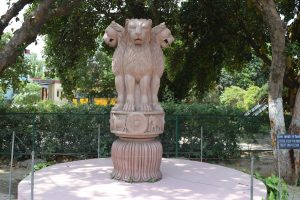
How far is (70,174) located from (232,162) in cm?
753

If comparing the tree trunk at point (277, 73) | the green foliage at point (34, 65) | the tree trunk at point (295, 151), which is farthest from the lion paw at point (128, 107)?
the green foliage at point (34, 65)

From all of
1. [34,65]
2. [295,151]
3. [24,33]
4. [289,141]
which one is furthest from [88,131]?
[34,65]

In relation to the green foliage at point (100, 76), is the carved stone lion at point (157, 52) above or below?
below

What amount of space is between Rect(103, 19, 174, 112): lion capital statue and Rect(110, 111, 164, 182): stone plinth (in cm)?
20

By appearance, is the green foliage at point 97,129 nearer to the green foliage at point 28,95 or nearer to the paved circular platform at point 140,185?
the paved circular platform at point 140,185

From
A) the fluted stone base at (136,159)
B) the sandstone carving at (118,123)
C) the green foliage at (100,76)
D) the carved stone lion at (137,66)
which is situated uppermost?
the green foliage at (100,76)

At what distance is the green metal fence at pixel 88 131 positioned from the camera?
13172 mm

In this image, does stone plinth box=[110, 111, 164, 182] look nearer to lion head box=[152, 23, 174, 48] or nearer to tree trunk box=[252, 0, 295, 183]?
lion head box=[152, 23, 174, 48]

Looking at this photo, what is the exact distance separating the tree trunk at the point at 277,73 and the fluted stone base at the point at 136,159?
4.44m

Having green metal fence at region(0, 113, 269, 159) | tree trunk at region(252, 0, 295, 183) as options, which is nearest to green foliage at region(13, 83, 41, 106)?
green metal fence at region(0, 113, 269, 159)

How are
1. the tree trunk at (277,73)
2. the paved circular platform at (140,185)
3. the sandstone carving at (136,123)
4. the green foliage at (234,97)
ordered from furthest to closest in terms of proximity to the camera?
the green foliage at (234,97)
the tree trunk at (277,73)
the sandstone carving at (136,123)
the paved circular platform at (140,185)

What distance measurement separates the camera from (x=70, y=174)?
7.44m

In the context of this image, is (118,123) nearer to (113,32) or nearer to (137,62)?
(137,62)

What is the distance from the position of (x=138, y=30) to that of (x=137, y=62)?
570 millimetres
